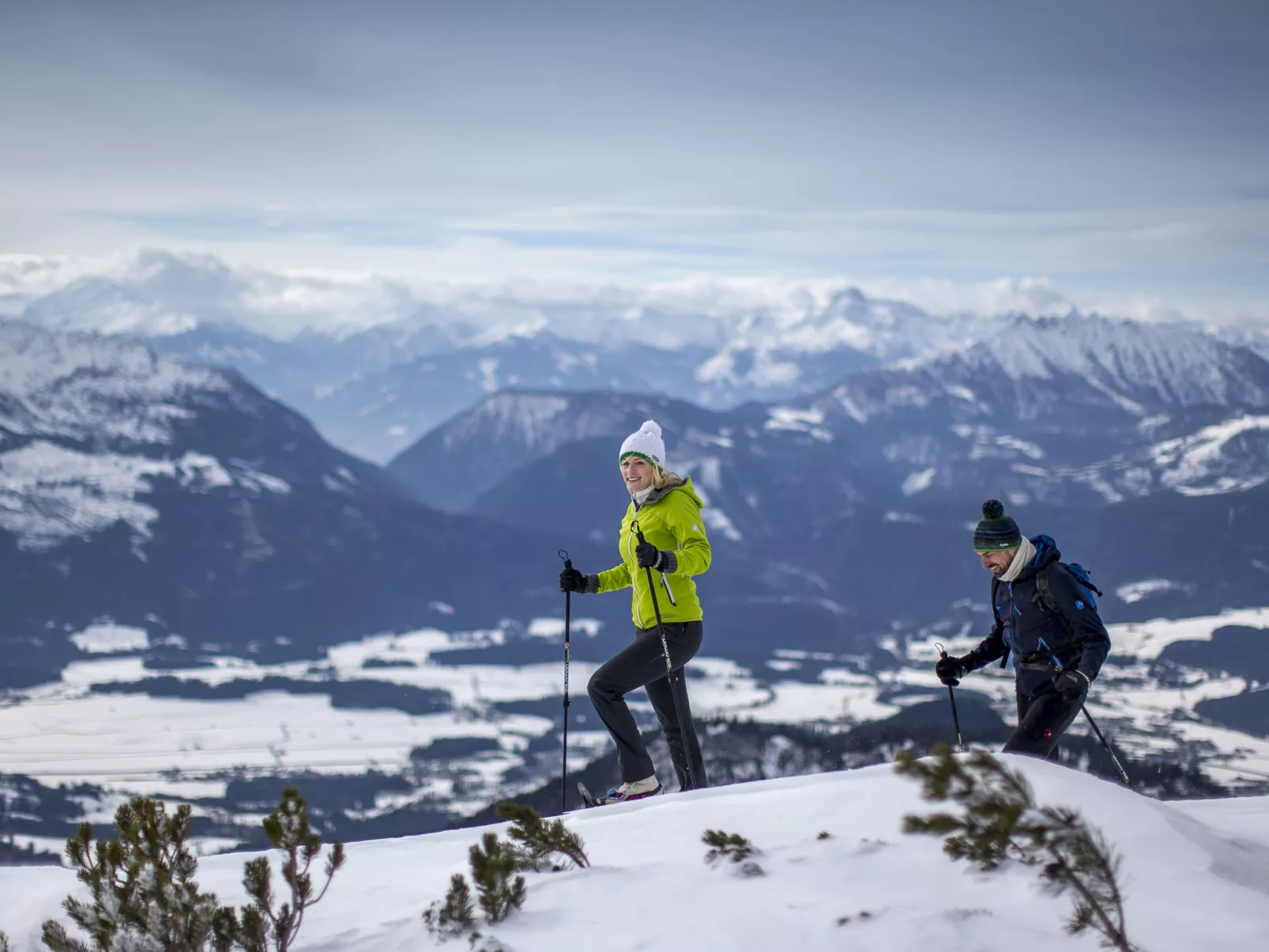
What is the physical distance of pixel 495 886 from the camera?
6383 mm

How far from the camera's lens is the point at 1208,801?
31.6 ft

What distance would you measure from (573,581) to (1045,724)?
15.8 feet

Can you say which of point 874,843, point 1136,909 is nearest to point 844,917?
point 874,843

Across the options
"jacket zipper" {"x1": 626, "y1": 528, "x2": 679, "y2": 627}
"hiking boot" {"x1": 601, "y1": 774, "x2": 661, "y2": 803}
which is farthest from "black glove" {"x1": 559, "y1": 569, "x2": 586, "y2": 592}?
"hiking boot" {"x1": 601, "y1": 774, "x2": 661, "y2": 803}

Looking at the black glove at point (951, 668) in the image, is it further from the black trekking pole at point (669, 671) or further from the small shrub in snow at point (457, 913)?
the small shrub in snow at point (457, 913)

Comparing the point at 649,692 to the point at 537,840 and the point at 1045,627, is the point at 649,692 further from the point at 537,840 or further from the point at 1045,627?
the point at 537,840

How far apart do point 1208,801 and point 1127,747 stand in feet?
580

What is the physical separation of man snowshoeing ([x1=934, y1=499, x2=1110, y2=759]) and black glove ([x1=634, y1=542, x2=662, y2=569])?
2779mm

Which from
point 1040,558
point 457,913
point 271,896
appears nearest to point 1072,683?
point 1040,558

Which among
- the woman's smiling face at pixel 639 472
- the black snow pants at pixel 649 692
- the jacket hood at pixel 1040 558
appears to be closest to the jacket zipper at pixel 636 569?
the black snow pants at pixel 649 692

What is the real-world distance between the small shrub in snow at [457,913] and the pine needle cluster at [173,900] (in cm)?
72

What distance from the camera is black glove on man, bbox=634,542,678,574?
9.88m

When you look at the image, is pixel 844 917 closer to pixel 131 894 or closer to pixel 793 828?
pixel 793 828

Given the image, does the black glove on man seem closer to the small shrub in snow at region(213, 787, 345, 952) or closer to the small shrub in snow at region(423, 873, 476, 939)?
the small shrub in snow at region(423, 873, 476, 939)
